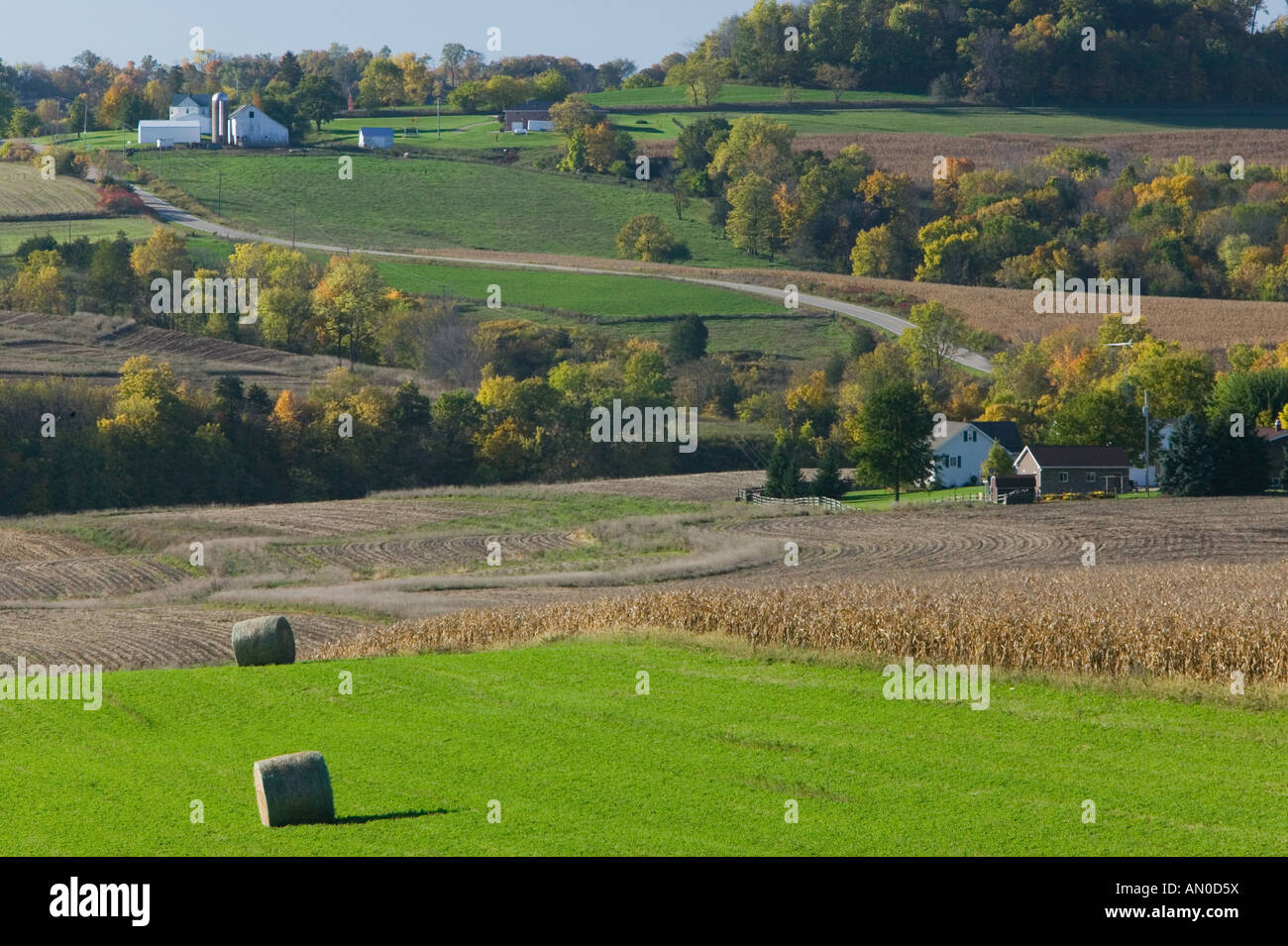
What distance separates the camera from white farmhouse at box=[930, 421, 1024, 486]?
267 feet

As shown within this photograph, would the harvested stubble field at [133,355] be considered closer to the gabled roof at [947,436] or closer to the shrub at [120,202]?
the shrub at [120,202]

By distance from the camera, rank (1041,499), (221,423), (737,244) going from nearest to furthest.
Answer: (1041,499) < (221,423) < (737,244)

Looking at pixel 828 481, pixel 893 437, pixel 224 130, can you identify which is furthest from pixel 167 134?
pixel 893 437

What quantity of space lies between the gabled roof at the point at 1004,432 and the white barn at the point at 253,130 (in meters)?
87.9

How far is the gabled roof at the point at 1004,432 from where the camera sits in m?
82.1

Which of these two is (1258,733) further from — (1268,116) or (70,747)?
(1268,116)

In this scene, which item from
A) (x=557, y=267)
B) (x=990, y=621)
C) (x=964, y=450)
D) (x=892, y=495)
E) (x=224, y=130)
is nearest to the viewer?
(x=990, y=621)

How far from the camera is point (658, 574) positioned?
47.2 metres

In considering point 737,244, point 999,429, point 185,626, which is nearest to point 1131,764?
point 185,626

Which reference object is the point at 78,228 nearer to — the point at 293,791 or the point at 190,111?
the point at 190,111

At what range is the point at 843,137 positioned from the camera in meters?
147

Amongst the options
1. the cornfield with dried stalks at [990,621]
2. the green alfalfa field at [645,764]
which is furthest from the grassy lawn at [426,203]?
the green alfalfa field at [645,764]

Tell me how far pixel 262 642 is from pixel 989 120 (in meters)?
141

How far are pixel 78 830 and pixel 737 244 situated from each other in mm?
116261
